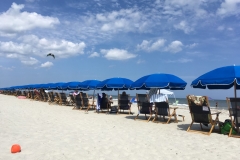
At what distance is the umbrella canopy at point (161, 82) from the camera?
8.03 meters

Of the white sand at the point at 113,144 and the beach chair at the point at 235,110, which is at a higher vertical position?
the beach chair at the point at 235,110

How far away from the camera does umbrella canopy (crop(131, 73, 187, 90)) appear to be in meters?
8.03

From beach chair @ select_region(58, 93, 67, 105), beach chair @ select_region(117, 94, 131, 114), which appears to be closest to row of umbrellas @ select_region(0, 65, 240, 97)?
beach chair @ select_region(117, 94, 131, 114)

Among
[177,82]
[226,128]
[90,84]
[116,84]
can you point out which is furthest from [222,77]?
[90,84]

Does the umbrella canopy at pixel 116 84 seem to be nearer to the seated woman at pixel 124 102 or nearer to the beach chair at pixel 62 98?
the seated woman at pixel 124 102

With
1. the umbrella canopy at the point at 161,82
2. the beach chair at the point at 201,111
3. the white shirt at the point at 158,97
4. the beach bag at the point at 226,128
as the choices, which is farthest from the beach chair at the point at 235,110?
the white shirt at the point at 158,97

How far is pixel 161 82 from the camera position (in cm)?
805

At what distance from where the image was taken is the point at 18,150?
417cm

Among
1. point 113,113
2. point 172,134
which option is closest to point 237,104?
point 172,134

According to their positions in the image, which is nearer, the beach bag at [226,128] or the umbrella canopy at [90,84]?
the beach bag at [226,128]

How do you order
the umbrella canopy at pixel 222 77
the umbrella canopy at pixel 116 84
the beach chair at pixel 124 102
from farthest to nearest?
the beach chair at pixel 124 102 < the umbrella canopy at pixel 116 84 < the umbrella canopy at pixel 222 77

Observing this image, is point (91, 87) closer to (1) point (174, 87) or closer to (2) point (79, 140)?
(1) point (174, 87)

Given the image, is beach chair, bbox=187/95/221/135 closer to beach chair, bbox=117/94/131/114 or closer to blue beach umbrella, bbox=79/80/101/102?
beach chair, bbox=117/94/131/114

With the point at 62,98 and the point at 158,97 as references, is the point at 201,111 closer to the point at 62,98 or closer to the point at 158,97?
the point at 158,97
